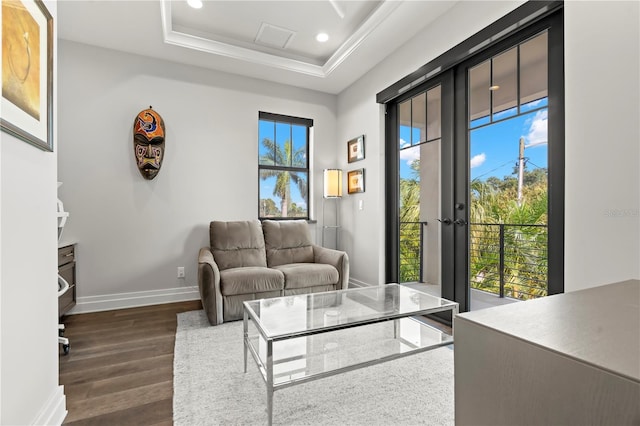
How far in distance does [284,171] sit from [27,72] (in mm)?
3073

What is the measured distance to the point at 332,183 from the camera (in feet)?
13.5

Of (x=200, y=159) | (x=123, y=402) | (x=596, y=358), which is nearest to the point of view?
(x=596, y=358)

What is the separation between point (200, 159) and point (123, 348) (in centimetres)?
211

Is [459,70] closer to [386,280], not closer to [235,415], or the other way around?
[386,280]

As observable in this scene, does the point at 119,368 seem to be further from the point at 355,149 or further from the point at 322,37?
the point at 322,37

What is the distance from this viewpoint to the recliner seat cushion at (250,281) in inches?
108

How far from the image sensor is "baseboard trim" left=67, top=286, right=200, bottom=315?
309 centimetres

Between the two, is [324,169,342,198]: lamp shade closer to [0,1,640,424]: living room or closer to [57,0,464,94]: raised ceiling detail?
[0,1,640,424]: living room

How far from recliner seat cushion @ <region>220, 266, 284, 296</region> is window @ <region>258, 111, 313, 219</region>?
1243mm

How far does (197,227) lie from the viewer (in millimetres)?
3588

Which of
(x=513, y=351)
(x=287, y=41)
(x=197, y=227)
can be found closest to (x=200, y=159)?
(x=197, y=227)

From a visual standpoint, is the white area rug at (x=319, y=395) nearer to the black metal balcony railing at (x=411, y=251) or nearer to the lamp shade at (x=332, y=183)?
the black metal balcony railing at (x=411, y=251)

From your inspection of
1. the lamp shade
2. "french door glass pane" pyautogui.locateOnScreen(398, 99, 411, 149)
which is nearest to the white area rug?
"french door glass pane" pyautogui.locateOnScreen(398, 99, 411, 149)

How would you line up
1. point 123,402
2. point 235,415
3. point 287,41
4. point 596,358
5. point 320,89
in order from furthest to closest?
point 320,89 → point 287,41 → point 123,402 → point 235,415 → point 596,358
